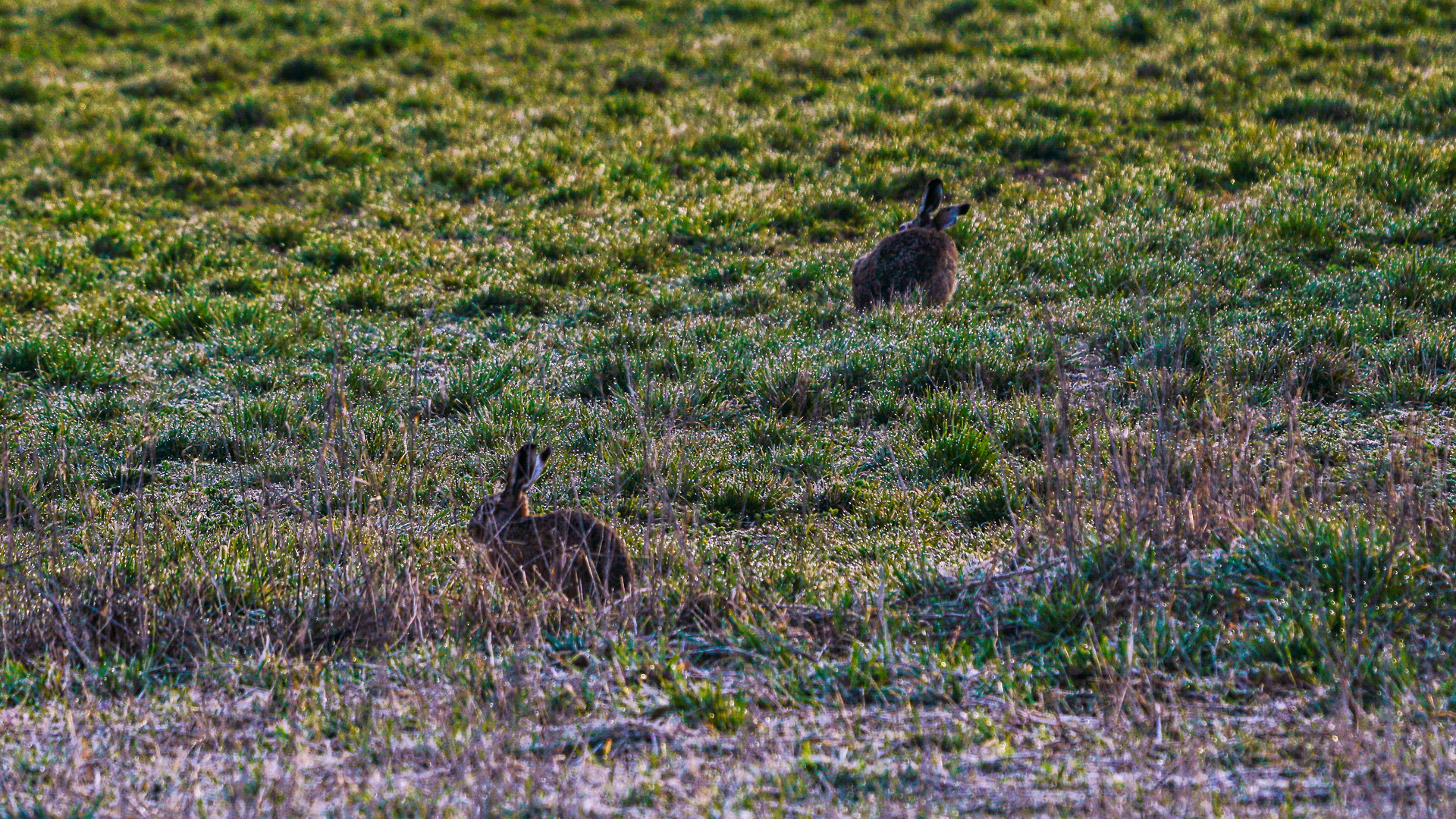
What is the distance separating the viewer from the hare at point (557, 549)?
443 centimetres

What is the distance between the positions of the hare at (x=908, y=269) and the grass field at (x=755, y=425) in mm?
208

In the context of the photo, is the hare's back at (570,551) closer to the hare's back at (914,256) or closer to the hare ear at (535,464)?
the hare ear at (535,464)

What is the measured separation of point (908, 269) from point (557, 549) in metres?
4.29

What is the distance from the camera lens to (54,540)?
4.37 meters

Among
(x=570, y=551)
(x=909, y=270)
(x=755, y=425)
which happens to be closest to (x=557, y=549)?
(x=570, y=551)

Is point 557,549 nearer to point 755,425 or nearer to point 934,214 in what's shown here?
point 755,425

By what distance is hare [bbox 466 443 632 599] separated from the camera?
174 inches

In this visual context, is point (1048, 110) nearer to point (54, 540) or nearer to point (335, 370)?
point (335, 370)

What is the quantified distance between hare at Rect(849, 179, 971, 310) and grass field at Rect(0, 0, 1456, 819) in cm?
21

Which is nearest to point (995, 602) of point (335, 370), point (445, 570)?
point (445, 570)

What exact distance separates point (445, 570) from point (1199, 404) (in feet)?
11.6

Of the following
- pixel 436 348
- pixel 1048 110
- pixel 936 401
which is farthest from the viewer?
pixel 1048 110

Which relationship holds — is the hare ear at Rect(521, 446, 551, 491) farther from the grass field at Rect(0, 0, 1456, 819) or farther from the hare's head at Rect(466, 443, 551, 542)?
the grass field at Rect(0, 0, 1456, 819)

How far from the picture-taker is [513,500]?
197 inches
